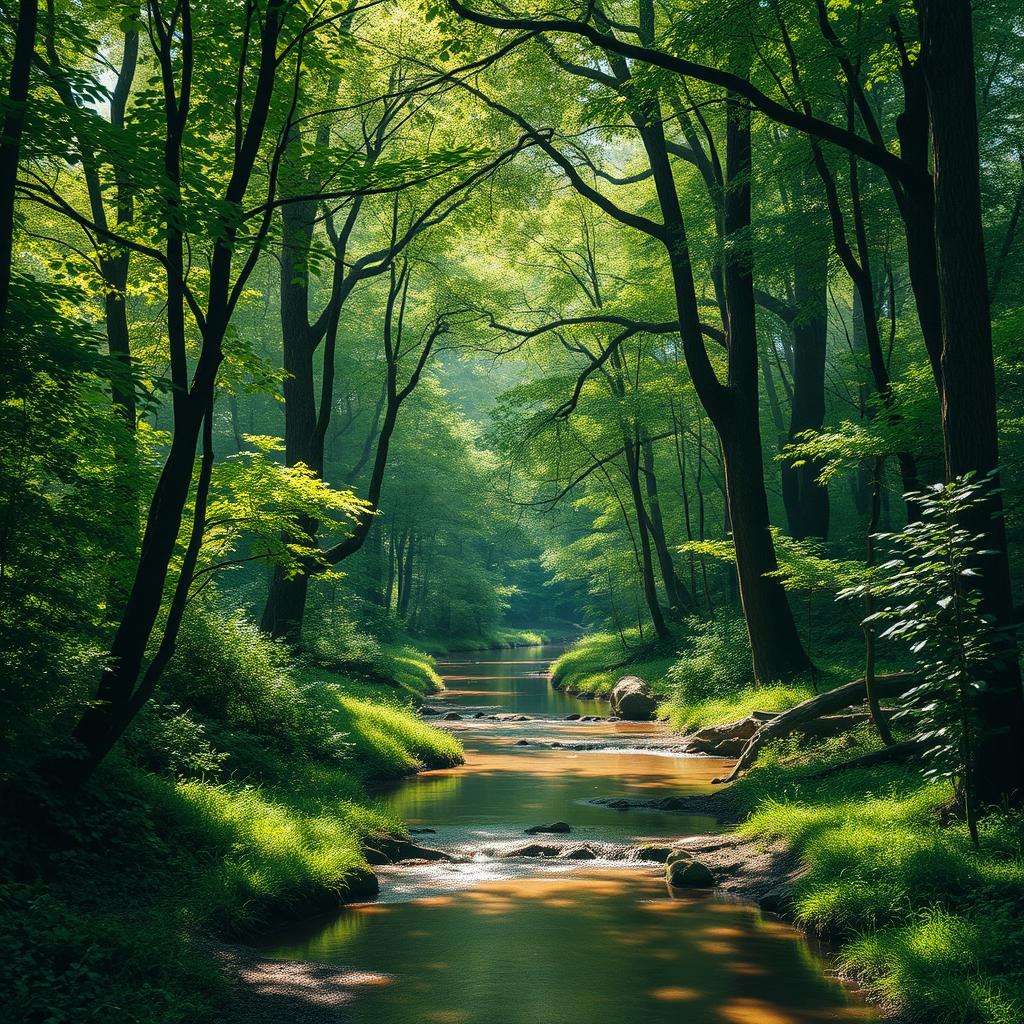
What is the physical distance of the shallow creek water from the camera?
565 cm

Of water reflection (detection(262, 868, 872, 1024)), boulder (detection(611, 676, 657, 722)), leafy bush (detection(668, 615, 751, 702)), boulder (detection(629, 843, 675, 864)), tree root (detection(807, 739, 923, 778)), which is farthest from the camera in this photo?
boulder (detection(611, 676, 657, 722))

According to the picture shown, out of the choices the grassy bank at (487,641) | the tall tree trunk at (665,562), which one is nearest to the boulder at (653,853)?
the tall tree trunk at (665,562)

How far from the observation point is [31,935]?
468 centimetres

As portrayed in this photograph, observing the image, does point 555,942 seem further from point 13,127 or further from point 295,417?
point 295,417

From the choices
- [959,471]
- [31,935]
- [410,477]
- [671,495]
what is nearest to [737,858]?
[959,471]

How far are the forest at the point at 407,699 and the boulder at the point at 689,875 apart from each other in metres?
0.03

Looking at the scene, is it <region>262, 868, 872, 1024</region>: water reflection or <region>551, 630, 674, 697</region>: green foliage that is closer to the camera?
<region>262, 868, 872, 1024</region>: water reflection

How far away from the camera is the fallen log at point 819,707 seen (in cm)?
1108

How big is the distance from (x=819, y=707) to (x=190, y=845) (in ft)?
25.2

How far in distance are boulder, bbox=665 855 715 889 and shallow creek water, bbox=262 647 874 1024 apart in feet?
0.55

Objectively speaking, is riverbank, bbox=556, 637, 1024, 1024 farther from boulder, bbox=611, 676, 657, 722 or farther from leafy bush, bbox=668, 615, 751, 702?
boulder, bbox=611, 676, 657, 722

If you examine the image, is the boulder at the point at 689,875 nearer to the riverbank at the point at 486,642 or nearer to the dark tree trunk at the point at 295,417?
the dark tree trunk at the point at 295,417

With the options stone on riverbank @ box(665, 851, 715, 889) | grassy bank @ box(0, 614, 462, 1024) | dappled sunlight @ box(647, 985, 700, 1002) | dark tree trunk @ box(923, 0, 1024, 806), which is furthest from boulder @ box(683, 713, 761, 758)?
dappled sunlight @ box(647, 985, 700, 1002)

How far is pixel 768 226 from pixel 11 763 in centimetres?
1248
